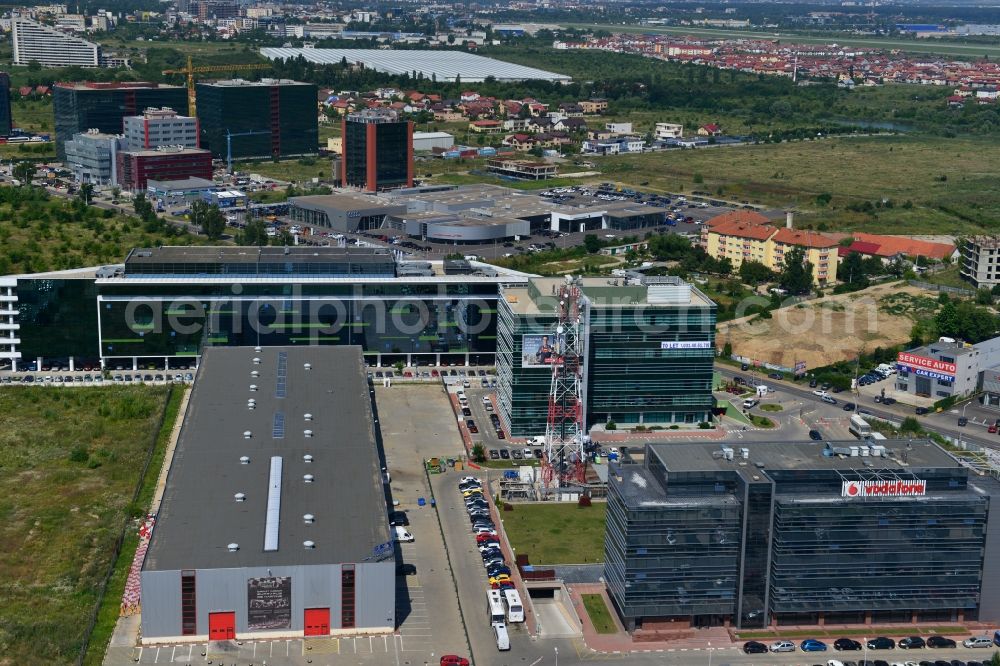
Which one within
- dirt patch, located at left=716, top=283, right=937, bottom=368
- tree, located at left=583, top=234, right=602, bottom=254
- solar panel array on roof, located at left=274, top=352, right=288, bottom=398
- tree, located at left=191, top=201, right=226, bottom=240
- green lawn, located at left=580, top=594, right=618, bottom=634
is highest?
solar panel array on roof, located at left=274, top=352, right=288, bottom=398

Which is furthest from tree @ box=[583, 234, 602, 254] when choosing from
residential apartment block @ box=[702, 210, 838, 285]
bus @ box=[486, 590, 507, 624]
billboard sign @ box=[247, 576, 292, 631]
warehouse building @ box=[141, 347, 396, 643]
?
billboard sign @ box=[247, 576, 292, 631]

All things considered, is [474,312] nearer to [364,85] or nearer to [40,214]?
[40,214]

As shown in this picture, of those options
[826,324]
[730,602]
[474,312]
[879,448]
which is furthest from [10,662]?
[826,324]

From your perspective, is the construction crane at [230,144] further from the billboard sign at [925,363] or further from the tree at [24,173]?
the billboard sign at [925,363]

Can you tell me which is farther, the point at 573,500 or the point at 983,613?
the point at 573,500

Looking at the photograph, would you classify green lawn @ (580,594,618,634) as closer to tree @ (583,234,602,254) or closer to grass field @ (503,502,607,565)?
grass field @ (503,502,607,565)
